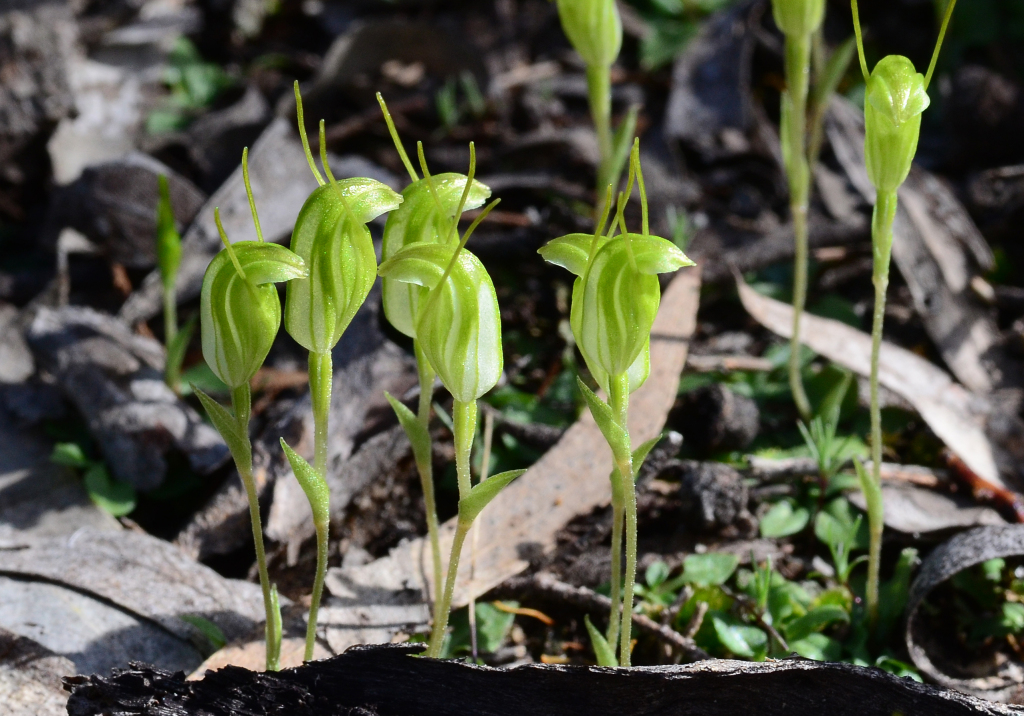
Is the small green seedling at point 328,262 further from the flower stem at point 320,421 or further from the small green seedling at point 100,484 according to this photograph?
the small green seedling at point 100,484

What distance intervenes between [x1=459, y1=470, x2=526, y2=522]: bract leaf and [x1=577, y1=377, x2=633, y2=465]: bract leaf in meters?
0.14

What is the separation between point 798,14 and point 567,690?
1.58 metres

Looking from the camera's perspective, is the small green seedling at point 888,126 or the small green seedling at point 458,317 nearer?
the small green seedling at point 458,317

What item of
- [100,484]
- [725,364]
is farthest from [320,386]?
[725,364]

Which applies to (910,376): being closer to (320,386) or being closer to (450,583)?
(450,583)

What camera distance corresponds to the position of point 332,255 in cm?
146

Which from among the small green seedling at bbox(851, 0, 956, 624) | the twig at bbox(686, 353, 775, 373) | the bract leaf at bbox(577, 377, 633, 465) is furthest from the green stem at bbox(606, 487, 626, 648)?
the twig at bbox(686, 353, 775, 373)

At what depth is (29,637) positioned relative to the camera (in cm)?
182

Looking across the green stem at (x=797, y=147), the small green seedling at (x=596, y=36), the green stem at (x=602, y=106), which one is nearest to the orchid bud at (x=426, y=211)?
the small green seedling at (x=596, y=36)

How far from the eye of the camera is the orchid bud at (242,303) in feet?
4.56

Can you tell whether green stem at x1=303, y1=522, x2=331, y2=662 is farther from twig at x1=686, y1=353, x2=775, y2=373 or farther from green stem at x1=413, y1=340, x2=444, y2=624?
twig at x1=686, y1=353, x2=775, y2=373

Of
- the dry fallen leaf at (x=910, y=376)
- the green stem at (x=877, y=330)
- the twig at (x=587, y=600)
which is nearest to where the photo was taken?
the green stem at (x=877, y=330)

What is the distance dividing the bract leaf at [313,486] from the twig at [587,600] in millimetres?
584

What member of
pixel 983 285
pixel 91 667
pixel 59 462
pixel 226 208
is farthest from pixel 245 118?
pixel 983 285
